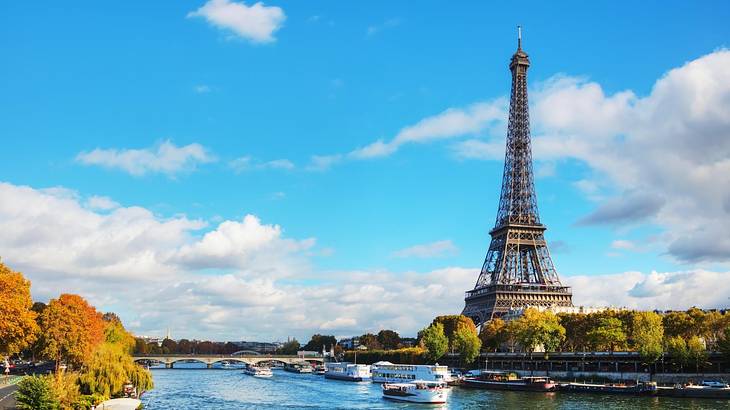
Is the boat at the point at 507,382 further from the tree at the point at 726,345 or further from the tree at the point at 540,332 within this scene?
the tree at the point at 726,345

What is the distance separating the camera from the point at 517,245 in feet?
479

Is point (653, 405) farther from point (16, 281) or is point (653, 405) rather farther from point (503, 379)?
point (16, 281)

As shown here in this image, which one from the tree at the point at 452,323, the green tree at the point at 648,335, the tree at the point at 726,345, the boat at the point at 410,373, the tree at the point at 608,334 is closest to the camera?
the tree at the point at 726,345

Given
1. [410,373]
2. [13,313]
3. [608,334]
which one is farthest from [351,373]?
[13,313]

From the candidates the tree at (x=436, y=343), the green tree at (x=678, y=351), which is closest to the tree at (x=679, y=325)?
the green tree at (x=678, y=351)

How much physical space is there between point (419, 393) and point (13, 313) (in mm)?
41657

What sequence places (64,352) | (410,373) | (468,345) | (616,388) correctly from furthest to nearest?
(468,345) → (410,373) → (616,388) → (64,352)

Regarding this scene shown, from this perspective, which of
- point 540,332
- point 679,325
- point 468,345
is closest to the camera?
point 679,325

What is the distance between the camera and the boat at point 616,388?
7974 centimetres

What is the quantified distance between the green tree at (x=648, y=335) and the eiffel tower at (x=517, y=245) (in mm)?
33458

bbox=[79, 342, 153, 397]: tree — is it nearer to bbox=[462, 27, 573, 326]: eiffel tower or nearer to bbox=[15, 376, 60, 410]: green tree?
bbox=[15, 376, 60, 410]: green tree

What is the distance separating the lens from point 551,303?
462 ft

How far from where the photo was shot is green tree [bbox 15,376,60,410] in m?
41.9

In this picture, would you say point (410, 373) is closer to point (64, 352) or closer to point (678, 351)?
point (678, 351)
